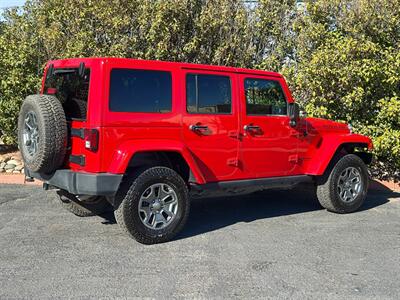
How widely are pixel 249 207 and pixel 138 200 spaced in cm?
248

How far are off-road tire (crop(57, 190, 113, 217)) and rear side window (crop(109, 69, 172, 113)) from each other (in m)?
1.53

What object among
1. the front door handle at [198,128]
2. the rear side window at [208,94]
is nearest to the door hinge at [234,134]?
the rear side window at [208,94]

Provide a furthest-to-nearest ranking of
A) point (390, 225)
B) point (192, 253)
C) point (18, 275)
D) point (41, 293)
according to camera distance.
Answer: point (390, 225)
point (192, 253)
point (18, 275)
point (41, 293)

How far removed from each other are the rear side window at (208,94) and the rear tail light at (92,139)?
1120mm

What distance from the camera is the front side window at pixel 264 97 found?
5832mm

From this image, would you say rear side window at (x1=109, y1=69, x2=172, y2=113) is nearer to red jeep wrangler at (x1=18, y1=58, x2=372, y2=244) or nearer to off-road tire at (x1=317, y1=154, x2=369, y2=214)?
red jeep wrangler at (x1=18, y1=58, x2=372, y2=244)

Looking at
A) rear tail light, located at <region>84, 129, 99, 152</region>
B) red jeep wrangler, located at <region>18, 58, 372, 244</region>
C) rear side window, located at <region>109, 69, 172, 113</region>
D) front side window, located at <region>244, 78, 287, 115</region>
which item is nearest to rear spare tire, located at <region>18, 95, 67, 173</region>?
red jeep wrangler, located at <region>18, 58, 372, 244</region>

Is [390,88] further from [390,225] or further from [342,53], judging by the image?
[390,225]

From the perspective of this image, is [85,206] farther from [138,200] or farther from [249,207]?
[249,207]

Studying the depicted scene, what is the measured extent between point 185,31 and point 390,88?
387 cm

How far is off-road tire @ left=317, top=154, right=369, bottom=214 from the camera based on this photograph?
650 centimetres

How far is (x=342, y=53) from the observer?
775cm

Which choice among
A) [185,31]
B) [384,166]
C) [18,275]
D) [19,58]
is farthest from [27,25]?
[384,166]

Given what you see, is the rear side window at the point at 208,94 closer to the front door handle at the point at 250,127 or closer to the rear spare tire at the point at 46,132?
the front door handle at the point at 250,127
